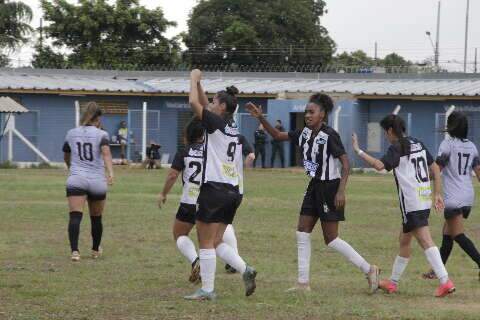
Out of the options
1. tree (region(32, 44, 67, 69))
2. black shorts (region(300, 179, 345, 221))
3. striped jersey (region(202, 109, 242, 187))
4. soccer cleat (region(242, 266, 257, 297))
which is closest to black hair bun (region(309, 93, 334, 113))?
black shorts (region(300, 179, 345, 221))

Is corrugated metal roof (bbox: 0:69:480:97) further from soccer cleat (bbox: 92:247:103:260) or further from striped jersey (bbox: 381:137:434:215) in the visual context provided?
striped jersey (bbox: 381:137:434:215)

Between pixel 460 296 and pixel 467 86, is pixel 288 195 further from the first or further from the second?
pixel 467 86

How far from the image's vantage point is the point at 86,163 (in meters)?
12.8

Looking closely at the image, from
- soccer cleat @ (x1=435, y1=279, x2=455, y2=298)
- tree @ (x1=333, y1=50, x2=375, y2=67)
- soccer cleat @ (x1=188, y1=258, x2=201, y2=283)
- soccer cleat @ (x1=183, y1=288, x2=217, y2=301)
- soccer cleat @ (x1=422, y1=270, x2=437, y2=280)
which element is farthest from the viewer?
tree @ (x1=333, y1=50, x2=375, y2=67)

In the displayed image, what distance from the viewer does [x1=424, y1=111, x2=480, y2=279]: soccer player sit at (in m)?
11.2

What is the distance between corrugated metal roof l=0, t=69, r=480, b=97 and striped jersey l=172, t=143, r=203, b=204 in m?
29.0

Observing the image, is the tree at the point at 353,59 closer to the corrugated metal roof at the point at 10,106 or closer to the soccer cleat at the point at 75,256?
the corrugated metal roof at the point at 10,106

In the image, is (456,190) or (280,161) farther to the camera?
(280,161)

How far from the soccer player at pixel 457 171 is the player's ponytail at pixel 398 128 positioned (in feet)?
3.50

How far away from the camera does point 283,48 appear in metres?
66.5

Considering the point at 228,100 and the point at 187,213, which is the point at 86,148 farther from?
the point at 228,100

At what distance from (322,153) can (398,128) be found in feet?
2.47

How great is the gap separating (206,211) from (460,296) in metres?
2.51

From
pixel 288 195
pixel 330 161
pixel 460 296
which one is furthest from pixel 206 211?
pixel 288 195
